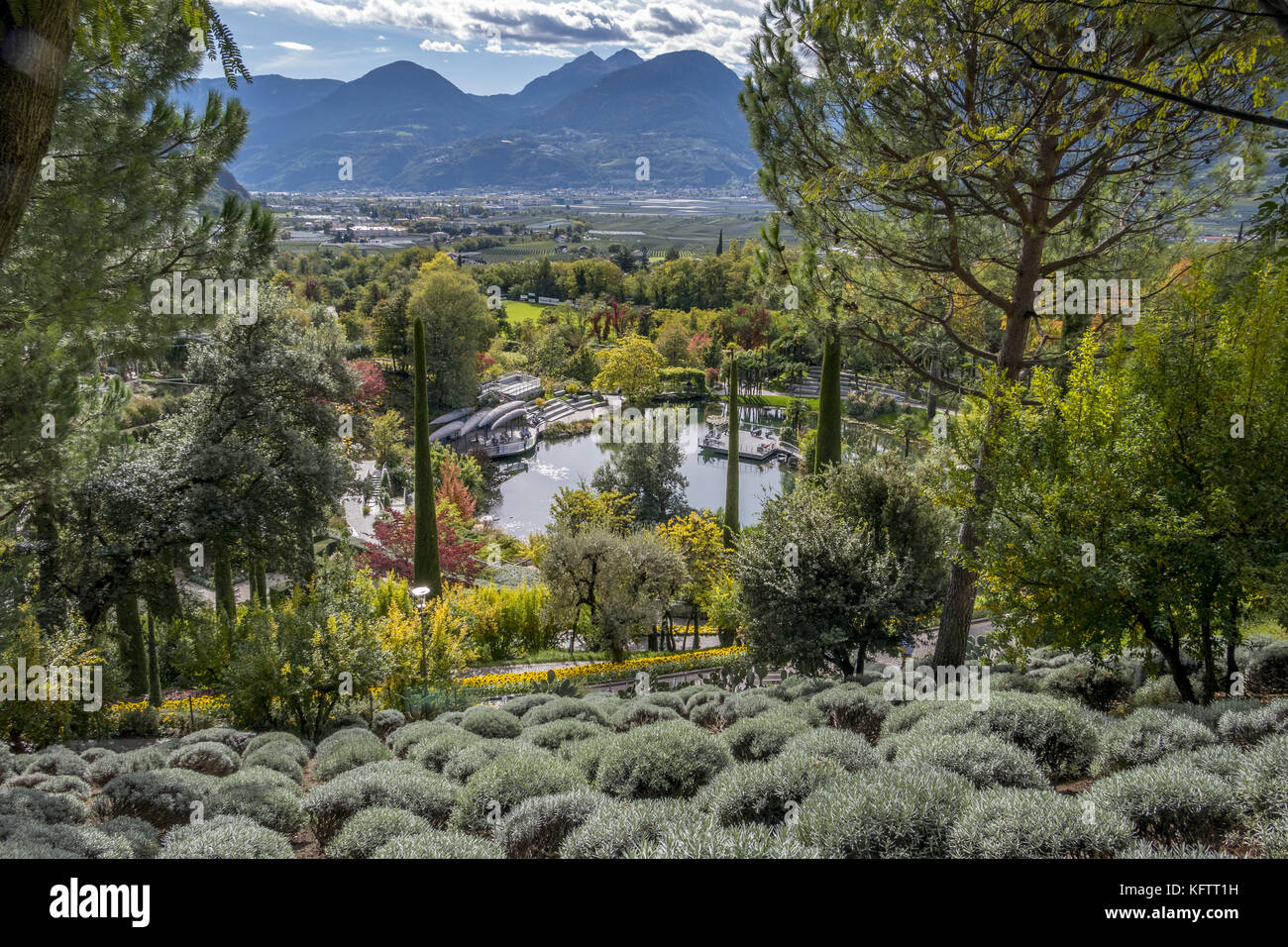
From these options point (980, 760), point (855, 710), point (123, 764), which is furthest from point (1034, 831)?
point (123, 764)

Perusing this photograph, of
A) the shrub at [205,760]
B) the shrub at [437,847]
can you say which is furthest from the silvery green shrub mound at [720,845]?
the shrub at [205,760]

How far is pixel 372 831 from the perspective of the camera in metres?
4.42

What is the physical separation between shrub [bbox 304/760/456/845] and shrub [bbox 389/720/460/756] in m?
2.41

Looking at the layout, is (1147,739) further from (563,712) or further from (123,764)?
(123,764)

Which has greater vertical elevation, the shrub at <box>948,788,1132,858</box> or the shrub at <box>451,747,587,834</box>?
the shrub at <box>948,788,1132,858</box>

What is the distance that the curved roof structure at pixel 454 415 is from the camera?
4675 cm

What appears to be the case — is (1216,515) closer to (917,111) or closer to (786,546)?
(917,111)

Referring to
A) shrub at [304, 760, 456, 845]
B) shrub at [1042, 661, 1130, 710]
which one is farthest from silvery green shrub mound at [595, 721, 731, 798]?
shrub at [1042, 661, 1130, 710]

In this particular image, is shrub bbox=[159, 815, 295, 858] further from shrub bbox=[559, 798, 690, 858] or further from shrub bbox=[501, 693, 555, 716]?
shrub bbox=[501, 693, 555, 716]

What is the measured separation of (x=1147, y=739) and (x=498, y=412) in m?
44.5

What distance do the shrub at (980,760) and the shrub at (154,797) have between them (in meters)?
5.95

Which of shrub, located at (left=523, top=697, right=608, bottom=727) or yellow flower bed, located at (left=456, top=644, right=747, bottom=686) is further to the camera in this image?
yellow flower bed, located at (left=456, top=644, right=747, bottom=686)

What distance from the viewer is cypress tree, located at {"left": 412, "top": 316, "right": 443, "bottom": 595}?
19312mm
